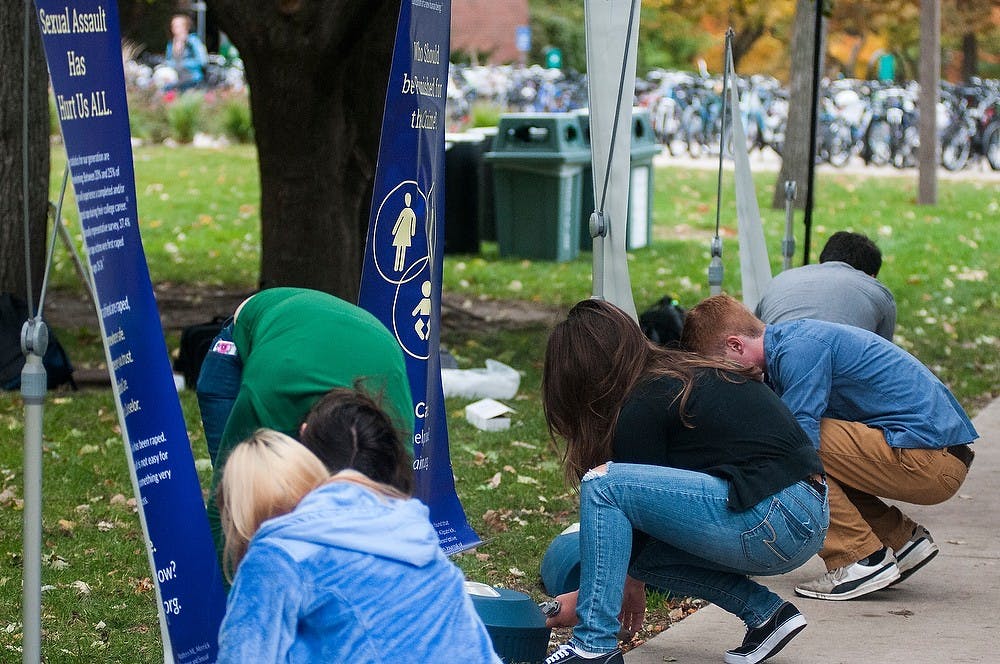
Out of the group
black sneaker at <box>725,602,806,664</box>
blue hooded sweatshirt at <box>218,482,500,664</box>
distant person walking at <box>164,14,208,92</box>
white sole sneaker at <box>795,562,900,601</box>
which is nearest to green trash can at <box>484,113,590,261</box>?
white sole sneaker at <box>795,562,900,601</box>

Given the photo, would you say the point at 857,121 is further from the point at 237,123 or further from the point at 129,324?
the point at 129,324

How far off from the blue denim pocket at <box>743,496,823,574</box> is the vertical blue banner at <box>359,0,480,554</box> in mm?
1077

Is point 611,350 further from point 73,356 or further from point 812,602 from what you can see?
point 73,356

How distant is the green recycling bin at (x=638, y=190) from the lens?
42.6ft

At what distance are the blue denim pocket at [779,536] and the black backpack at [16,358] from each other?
15.8 ft

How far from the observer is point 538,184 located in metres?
12.7

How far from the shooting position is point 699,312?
160 inches

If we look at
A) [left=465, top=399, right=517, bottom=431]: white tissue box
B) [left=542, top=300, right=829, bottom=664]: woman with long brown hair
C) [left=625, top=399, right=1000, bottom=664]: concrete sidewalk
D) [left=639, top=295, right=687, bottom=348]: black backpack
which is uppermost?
[left=542, top=300, right=829, bottom=664]: woman with long brown hair

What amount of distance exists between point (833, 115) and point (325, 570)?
21.4 metres

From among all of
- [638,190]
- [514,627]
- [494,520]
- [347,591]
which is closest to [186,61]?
[638,190]

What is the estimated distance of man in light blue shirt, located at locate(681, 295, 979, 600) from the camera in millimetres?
4160

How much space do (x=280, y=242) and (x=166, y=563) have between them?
4.99 meters

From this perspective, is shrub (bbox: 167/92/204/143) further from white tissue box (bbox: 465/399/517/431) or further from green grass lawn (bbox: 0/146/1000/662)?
white tissue box (bbox: 465/399/517/431)

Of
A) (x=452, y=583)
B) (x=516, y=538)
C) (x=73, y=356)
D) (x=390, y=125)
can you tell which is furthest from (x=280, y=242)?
(x=452, y=583)
